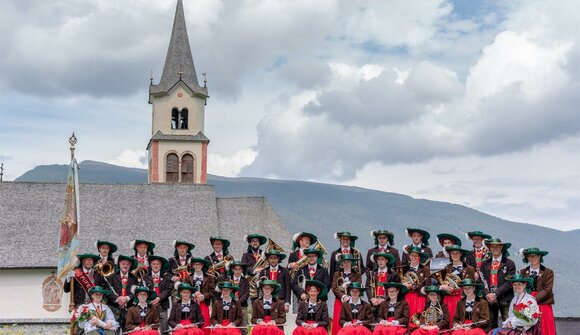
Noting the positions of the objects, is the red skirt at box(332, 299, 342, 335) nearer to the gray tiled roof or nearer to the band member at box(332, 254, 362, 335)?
the band member at box(332, 254, 362, 335)

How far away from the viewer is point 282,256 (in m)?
19.0

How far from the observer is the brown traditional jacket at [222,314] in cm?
1784

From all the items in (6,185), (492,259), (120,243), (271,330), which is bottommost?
(271,330)

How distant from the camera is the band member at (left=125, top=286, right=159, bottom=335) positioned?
17438mm

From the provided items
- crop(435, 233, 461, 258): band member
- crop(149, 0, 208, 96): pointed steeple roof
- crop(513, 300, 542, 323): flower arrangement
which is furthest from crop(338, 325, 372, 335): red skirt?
crop(149, 0, 208, 96): pointed steeple roof

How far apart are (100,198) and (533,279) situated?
32.2 metres

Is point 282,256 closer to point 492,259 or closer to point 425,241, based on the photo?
point 425,241

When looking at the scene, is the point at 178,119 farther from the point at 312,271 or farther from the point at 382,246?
the point at 382,246

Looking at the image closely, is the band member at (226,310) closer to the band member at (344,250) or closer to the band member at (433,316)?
the band member at (344,250)

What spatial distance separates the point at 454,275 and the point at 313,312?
9.41 feet

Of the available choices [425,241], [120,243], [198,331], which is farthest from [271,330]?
[120,243]

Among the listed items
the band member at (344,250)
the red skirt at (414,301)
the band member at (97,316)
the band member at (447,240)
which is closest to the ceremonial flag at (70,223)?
the band member at (97,316)

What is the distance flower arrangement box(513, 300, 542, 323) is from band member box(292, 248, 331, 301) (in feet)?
13.7

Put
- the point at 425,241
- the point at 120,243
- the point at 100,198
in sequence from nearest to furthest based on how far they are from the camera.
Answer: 1. the point at 425,241
2. the point at 120,243
3. the point at 100,198
